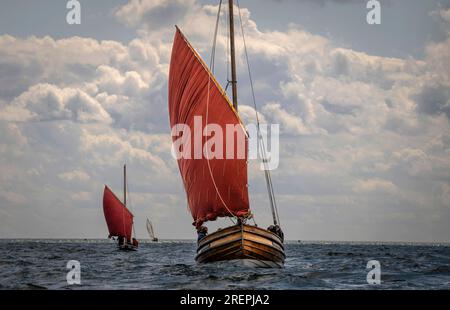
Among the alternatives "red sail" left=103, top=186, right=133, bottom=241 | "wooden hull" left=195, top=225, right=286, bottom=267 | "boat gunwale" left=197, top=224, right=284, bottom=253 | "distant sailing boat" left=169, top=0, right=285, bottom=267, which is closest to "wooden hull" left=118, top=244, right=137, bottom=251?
"red sail" left=103, top=186, right=133, bottom=241

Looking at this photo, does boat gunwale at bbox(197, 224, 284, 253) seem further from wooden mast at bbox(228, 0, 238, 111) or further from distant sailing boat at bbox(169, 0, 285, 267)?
wooden mast at bbox(228, 0, 238, 111)

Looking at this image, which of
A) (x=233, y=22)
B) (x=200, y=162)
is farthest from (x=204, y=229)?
(x=233, y=22)

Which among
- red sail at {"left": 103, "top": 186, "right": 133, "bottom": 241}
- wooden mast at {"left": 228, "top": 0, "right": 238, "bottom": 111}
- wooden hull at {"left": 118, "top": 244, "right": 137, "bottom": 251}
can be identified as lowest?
wooden hull at {"left": 118, "top": 244, "right": 137, "bottom": 251}

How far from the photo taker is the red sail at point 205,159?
3072cm

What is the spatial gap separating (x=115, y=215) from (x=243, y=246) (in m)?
51.9

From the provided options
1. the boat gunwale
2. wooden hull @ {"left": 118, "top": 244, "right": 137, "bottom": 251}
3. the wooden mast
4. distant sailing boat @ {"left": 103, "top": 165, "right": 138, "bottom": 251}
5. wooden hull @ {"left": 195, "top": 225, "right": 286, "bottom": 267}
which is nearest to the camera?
wooden hull @ {"left": 195, "top": 225, "right": 286, "bottom": 267}

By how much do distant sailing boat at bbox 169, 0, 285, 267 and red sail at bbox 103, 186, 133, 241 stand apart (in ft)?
144

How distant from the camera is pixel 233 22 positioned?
3503 centimetres

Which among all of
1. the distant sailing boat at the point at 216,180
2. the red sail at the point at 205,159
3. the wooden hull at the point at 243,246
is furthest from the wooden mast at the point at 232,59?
the wooden hull at the point at 243,246

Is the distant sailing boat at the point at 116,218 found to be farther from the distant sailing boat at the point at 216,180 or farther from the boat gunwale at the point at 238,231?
the boat gunwale at the point at 238,231

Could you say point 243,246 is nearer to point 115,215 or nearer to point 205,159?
point 205,159

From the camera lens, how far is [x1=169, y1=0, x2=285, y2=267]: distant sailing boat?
28.5 m
